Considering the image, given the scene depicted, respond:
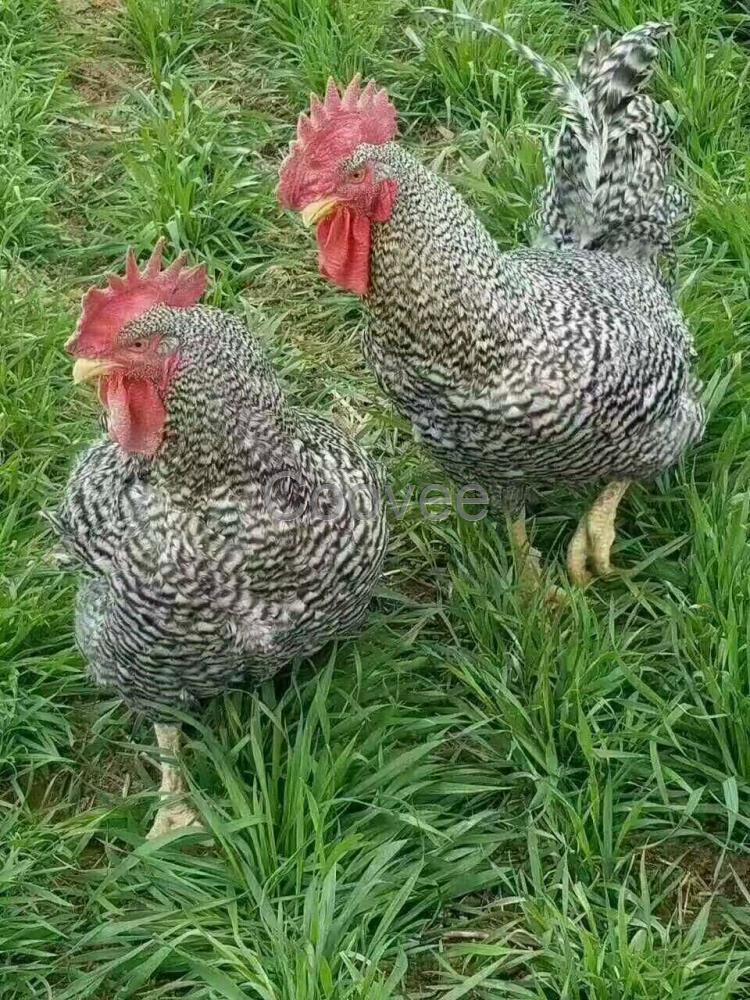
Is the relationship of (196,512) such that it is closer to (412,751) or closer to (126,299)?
(126,299)

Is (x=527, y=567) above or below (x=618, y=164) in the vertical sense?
below

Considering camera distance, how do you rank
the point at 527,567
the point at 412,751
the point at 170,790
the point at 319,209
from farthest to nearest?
the point at 527,567
the point at 170,790
the point at 412,751
the point at 319,209

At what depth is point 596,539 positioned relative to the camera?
A: 10.6ft

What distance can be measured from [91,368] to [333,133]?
0.84 metres

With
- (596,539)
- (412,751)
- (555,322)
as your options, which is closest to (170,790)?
(412,751)

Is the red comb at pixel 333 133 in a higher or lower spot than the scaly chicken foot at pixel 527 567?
higher

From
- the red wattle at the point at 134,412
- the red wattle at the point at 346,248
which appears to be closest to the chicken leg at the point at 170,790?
the red wattle at the point at 134,412

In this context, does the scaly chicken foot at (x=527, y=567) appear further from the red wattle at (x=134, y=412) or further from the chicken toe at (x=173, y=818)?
the red wattle at (x=134, y=412)

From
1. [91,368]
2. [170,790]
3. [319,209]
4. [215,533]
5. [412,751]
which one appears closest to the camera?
[91,368]

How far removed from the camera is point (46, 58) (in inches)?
190

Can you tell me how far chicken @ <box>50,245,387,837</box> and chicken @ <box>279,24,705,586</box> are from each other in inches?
13.3

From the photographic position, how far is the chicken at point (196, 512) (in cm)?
223

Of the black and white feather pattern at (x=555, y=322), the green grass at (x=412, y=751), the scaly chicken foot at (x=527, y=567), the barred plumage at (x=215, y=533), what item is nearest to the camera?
the barred plumage at (x=215, y=533)

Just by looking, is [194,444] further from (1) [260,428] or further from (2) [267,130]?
(2) [267,130]
